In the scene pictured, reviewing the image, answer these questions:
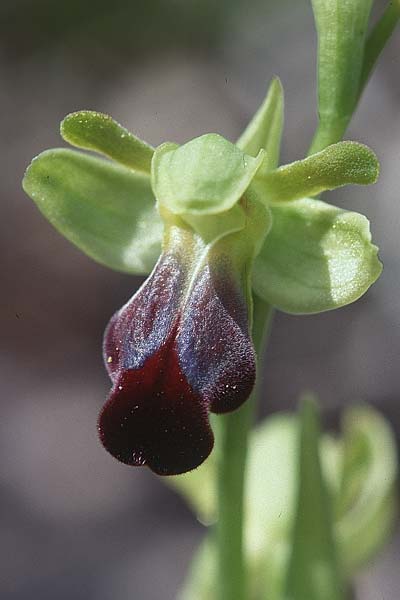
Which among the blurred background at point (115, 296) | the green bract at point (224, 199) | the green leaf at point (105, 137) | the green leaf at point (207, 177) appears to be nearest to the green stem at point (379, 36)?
the green bract at point (224, 199)

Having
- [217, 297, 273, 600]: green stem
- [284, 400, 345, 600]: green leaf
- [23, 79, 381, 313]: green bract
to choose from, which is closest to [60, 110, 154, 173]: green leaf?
[23, 79, 381, 313]: green bract

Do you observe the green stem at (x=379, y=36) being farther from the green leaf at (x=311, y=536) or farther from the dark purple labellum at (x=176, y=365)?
the green leaf at (x=311, y=536)

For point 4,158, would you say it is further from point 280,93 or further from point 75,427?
point 280,93

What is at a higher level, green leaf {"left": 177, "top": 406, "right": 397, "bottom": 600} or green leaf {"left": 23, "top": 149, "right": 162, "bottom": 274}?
green leaf {"left": 23, "top": 149, "right": 162, "bottom": 274}

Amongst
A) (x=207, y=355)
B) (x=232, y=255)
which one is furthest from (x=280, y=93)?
(x=207, y=355)

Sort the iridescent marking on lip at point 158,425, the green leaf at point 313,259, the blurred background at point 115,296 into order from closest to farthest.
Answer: the iridescent marking on lip at point 158,425 → the green leaf at point 313,259 → the blurred background at point 115,296

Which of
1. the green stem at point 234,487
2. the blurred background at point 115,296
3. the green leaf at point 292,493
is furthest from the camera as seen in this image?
the blurred background at point 115,296

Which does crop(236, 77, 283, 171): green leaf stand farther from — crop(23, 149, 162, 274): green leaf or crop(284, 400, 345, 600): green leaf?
crop(284, 400, 345, 600): green leaf

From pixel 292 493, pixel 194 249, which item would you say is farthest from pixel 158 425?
pixel 292 493
